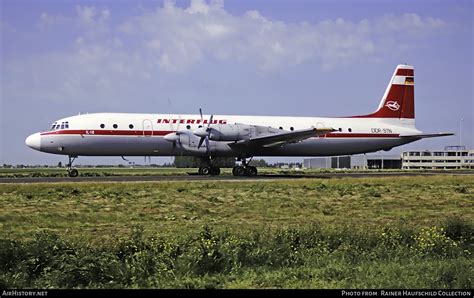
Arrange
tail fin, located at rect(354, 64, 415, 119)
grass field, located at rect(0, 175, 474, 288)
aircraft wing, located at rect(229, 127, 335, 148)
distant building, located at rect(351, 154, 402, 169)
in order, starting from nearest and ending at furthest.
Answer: grass field, located at rect(0, 175, 474, 288) → aircraft wing, located at rect(229, 127, 335, 148) → tail fin, located at rect(354, 64, 415, 119) → distant building, located at rect(351, 154, 402, 169)

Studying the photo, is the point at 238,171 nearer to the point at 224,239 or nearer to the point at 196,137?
the point at 196,137

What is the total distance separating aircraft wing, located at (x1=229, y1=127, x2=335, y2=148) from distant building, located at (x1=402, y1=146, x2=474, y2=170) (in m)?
92.6

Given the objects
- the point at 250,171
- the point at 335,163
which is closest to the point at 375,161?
the point at 335,163

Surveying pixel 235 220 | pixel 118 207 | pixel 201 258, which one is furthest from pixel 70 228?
pixel 201 258

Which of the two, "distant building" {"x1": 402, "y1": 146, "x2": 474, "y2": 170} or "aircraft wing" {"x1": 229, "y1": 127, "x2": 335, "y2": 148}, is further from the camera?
"distant building" {"x1": 402, "y1": 146, "x2": 474, "y2": 170}

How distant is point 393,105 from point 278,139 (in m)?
14.2

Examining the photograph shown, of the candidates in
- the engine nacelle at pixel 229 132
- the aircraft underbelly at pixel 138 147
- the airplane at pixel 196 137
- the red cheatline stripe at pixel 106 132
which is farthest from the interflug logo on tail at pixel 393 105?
the red cheatline stripe at pixel 106 132

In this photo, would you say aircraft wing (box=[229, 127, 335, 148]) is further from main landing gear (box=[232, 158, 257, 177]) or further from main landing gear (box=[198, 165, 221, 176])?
main landing gear (box=[198, 165, 221, 176])

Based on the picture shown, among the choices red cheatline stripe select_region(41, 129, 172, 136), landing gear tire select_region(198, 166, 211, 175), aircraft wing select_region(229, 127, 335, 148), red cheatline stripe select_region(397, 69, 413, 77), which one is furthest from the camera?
red cheatline stripe select_region(397, 69, 413, 77)

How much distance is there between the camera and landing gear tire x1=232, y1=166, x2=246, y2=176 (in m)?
39.1

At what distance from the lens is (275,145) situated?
3888 centimetres

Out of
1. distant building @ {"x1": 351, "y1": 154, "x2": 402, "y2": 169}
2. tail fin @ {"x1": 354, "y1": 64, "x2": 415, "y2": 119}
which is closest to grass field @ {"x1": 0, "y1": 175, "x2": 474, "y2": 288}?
tail fin @ {"x1": 354, "y1": 64, "x2": 415, "y2": 119}

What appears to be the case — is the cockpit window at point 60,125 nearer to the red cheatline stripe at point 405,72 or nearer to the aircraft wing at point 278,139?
the aircraft wing at point 278,139

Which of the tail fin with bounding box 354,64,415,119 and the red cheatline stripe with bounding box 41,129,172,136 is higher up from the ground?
the tail fin with bounding box 354,64,415,119
